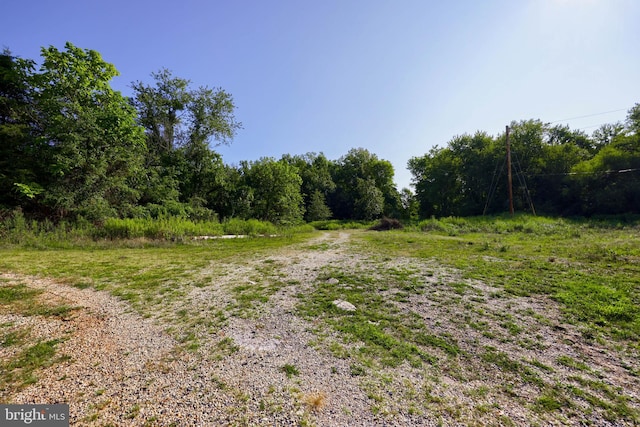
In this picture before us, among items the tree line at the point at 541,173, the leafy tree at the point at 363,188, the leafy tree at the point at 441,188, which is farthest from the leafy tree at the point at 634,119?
the leafy tree at the point at 363,188

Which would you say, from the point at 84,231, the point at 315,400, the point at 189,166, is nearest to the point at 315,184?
the point at 189,166

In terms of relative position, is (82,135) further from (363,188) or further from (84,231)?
(363,188)

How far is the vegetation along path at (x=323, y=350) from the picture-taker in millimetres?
1922

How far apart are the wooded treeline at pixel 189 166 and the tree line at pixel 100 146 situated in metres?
0.06

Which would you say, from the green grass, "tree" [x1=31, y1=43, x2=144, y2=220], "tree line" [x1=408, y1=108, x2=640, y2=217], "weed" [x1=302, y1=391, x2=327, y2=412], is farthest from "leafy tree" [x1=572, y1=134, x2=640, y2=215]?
"tree" [x1=31, y1=43, x2=144, y2=220]

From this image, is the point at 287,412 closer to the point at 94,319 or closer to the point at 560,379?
the point at 560,379

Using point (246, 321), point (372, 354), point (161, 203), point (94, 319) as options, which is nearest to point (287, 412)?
point (372, 354)

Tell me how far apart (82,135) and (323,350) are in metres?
15.4

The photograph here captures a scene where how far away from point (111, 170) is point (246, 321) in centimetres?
1481

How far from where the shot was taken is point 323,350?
2.78m

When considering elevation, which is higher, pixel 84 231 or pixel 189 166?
pixel 189 166

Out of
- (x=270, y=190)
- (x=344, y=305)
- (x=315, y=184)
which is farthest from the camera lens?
(x=315, y=184)

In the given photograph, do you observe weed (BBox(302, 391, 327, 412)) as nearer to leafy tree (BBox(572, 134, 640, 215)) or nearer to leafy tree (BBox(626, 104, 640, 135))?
leafy tree (BBox(572, 134, 640, 215))

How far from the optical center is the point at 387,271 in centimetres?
602
